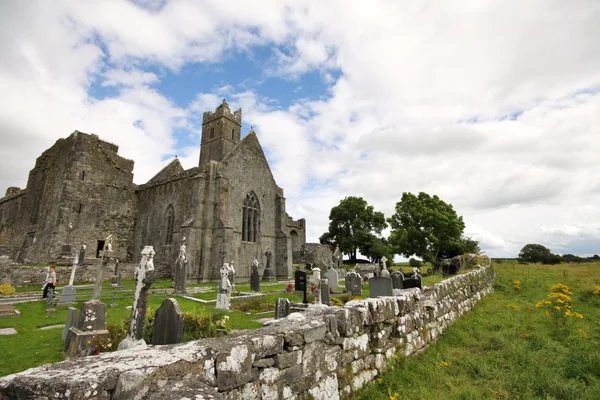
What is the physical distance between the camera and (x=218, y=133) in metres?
39.2

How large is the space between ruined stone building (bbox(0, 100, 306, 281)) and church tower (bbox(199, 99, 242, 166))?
1057 cm

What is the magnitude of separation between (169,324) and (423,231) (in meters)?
27.2

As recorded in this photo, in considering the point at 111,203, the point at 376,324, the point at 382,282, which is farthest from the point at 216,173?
the point at 376,324

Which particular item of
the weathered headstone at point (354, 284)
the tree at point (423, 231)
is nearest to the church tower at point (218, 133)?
the tree at point (423, 231)

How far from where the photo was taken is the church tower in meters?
38.5

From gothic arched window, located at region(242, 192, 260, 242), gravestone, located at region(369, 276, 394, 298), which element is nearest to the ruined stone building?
gothic arched window, located at region(242, 192, 260, 242)

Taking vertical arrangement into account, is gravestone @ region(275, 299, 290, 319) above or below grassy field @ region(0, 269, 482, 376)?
above

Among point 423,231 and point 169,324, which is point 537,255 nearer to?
point 423,231

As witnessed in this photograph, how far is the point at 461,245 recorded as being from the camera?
29.3m

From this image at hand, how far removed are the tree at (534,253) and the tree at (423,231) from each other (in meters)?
9.29

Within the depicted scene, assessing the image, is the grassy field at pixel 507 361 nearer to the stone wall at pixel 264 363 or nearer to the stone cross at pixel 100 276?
the stone wall at pixel 264 363

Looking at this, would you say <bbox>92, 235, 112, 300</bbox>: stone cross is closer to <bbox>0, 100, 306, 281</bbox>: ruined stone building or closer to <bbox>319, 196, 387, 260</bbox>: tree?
<bbox>0, 100, 306, 281</bbox>: ruined stone building

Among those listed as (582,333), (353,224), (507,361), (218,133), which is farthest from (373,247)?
(507,361)

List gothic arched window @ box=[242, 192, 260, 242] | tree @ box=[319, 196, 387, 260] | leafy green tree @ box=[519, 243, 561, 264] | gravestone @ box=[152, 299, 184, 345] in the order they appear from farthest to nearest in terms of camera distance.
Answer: tree @ box=[319, 196, 387, 260] < leafy green tree @ box=[519, 243, 561, 264] < gothic arched window @ box=[242, 192, 260, 242] < gravestone @ box=[152, 299, 184, 345]
